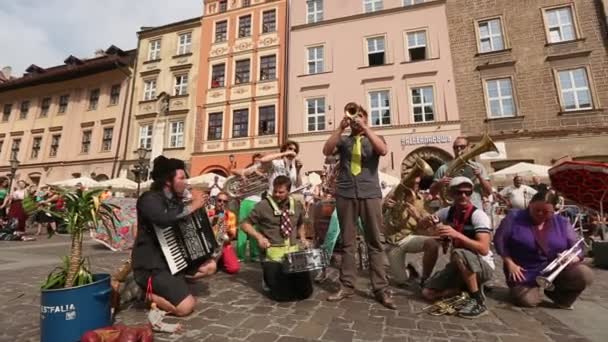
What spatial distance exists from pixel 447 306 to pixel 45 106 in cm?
3079

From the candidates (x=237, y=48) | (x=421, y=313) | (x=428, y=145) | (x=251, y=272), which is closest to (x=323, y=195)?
(x=251, y=272)

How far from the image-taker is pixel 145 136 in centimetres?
1984

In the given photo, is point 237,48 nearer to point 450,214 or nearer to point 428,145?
point 428,145

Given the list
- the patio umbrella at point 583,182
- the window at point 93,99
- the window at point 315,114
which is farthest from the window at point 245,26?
the patio umbrella at point 583,182

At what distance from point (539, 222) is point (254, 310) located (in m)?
3.15

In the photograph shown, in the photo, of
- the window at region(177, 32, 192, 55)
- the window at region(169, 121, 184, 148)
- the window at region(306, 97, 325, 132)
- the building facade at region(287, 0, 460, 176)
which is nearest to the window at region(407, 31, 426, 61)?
the building facade at region(287, 0, 460, 176)

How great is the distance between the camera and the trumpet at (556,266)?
3.03 m

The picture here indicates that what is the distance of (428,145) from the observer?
1470 centimetres

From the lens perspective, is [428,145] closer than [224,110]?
Yes

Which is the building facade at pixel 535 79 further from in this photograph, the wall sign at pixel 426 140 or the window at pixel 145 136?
the window at pixel 145 136

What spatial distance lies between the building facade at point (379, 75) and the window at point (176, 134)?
743cm

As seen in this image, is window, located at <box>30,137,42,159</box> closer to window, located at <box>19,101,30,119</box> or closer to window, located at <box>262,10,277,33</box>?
window, located at <box>19,101,30,119</box>

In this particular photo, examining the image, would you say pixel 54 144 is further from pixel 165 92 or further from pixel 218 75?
pixel 218 75

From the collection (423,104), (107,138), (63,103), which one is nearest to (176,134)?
(107,138)
